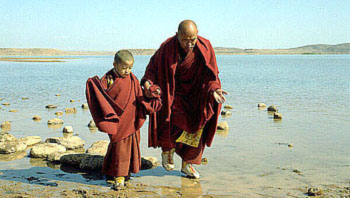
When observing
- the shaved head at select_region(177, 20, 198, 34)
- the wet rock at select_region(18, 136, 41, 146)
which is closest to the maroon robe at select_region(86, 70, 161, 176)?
the shaved head at select_region(177, 20, 198, 34)

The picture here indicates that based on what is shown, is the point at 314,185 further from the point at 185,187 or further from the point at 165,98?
the point at 165,98

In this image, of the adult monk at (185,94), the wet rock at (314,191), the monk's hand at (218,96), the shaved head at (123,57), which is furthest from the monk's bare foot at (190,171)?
the shaved head at (123,57)

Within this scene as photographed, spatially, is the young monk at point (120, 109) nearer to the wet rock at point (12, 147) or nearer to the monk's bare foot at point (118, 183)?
the monk's bare foot at point (118, 183)

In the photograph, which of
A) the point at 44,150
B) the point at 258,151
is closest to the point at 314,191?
the point at 258,151

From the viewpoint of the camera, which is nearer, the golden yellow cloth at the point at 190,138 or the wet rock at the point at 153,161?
the golden yellow cloth at the point at 190,138

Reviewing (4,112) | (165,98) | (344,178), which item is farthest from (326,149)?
(4,112)

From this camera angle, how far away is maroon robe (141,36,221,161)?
18.4 ft

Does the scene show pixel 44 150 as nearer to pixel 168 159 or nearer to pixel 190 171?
pixel 168 159

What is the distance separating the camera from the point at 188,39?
211 inches

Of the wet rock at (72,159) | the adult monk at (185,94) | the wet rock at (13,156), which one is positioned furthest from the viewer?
the wet rock at (13,156)

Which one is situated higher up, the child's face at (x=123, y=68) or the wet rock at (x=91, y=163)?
the child's face at (x=123, y=68)

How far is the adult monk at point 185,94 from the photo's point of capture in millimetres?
5562

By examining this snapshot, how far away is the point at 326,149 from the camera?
25.3ft

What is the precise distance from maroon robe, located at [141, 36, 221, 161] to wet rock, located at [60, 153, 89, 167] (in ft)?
4.37
